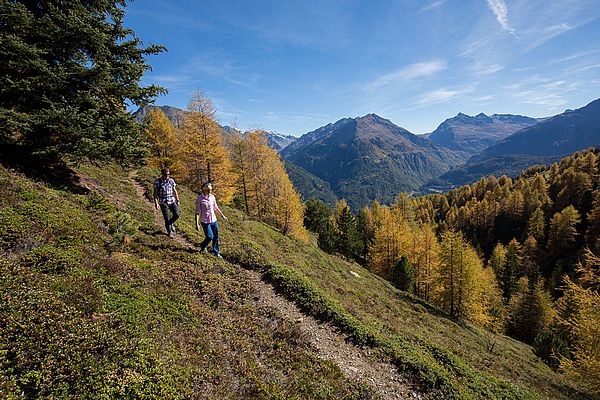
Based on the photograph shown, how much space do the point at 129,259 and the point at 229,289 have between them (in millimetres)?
3766

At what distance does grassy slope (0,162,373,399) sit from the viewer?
519 centimetres

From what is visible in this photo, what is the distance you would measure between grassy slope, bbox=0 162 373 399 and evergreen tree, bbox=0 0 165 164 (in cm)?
233

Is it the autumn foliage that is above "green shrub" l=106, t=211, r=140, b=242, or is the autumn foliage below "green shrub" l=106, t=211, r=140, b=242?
above

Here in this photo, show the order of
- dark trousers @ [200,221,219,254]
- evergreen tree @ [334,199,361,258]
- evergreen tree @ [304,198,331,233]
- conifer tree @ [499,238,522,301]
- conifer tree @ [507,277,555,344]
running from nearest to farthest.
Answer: dark trousers @ [200,221,219,254]
conifer tree @ [507,277,555,344]
evergreen tree @ [334,199,361,258]
conifer tree @ [499,238,522,301]
evergreen tree @ [304,198,331,233]

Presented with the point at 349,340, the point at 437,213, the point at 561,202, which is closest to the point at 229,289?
the point at 349,340

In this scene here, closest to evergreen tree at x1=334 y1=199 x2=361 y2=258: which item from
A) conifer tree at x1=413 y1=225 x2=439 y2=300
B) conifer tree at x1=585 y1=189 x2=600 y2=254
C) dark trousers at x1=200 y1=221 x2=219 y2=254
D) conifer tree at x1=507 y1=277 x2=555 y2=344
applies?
conifer tree at x1=413 y1=225 x2=439 y2=300

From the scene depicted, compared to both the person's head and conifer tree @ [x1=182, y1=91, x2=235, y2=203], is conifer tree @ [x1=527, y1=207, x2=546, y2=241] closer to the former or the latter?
conifer tree @ [x1=182, y1=91, x2=235, y2=203]

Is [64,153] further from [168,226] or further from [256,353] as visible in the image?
[256,353]

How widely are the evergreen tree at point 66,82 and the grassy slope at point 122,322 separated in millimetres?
2326

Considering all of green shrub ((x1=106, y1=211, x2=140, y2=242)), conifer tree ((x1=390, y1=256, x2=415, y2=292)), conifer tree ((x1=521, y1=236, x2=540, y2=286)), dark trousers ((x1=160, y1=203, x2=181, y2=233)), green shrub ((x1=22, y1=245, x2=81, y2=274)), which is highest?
dark trousers ((x1=160, y1=203, x2=181, y2=233))

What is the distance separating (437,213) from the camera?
132 m

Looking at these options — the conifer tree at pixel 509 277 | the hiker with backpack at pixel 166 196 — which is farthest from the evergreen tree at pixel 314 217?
the hiker with backpack at pixel 166 196

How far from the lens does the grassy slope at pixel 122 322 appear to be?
5.19m

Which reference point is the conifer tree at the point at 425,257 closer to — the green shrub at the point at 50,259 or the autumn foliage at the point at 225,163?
the autumn foliage at the point at 225,163
